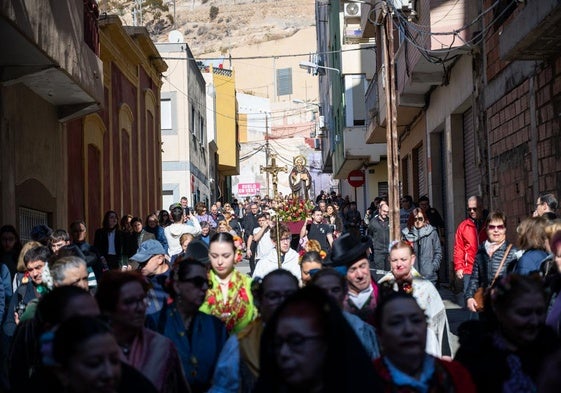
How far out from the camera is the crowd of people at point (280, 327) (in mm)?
4016

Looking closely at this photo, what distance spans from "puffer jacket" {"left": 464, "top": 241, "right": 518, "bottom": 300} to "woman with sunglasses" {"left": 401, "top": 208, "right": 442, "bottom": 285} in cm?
411

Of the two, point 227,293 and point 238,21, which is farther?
point 238,21

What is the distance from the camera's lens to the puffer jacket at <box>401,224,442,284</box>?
1441 cm

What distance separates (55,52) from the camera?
46.4 ft

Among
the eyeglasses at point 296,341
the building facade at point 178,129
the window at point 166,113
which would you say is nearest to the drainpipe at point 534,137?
the eyeglasses at point 296,341

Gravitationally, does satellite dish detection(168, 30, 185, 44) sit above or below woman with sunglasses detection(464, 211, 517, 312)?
above

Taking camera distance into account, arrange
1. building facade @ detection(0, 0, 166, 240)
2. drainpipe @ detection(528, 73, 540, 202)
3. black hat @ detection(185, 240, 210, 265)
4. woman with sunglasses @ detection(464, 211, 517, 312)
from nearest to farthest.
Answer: black hat @ detection(185, 240, 210, 265) < woman with sunglasses @ detection(464, 211, 517, 312) < drainpipe @ detection(528, 73, 540, 202) < building facade @ detection(0, 0, 166, 240)

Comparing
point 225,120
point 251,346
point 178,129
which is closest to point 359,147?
point 178,129

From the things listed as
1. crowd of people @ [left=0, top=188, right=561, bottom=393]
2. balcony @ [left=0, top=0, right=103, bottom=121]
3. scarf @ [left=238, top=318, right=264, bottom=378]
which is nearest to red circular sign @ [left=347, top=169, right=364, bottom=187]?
balcony @ [left=0, top=0, right=103, bottom=121]

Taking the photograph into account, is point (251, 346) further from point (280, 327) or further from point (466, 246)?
point (466, 246)

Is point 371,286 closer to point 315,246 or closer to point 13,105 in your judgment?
point 315,246

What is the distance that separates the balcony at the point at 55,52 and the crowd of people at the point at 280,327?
12.8ft

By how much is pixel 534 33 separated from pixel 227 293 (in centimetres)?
522

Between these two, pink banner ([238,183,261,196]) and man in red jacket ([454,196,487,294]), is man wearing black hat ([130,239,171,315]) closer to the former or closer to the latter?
man in red jacket ([454,196,487,294])
